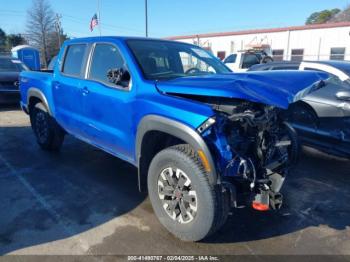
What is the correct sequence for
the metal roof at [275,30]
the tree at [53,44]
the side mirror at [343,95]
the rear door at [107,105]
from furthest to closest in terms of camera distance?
1. the tree at [53,44]
2. the metal roof at [275,30]
3. the side mirror at [343,95]
4. the rear door at [107,105]

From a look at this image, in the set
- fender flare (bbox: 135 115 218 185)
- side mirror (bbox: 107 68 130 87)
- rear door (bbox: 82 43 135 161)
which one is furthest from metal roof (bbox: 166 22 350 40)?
fender flare (bbox: 135 115 218 185)

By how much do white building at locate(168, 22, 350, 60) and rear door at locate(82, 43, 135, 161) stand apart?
22.8 metres

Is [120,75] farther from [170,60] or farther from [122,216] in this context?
[122,216]

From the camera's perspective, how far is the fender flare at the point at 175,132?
2.73 m

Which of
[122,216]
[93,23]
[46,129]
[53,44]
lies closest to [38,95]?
[46,129]

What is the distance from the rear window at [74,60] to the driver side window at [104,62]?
1.13 ft

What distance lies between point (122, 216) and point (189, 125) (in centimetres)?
145

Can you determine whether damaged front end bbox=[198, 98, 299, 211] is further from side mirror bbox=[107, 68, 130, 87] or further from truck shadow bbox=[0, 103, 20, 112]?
truck shadow bbox=[0, 103, 20, 112]

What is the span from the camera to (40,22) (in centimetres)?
5419

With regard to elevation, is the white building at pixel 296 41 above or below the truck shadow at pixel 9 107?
above

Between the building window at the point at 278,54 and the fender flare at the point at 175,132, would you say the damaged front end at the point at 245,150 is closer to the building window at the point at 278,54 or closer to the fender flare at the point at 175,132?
the fender flare at the point at 175,132

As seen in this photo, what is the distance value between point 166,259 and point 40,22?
2314 inches

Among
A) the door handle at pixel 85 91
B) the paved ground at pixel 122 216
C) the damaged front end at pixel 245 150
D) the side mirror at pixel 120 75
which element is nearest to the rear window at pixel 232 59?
the paved ground at pixel 122 216

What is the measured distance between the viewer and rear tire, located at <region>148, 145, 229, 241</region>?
2.83 metres
